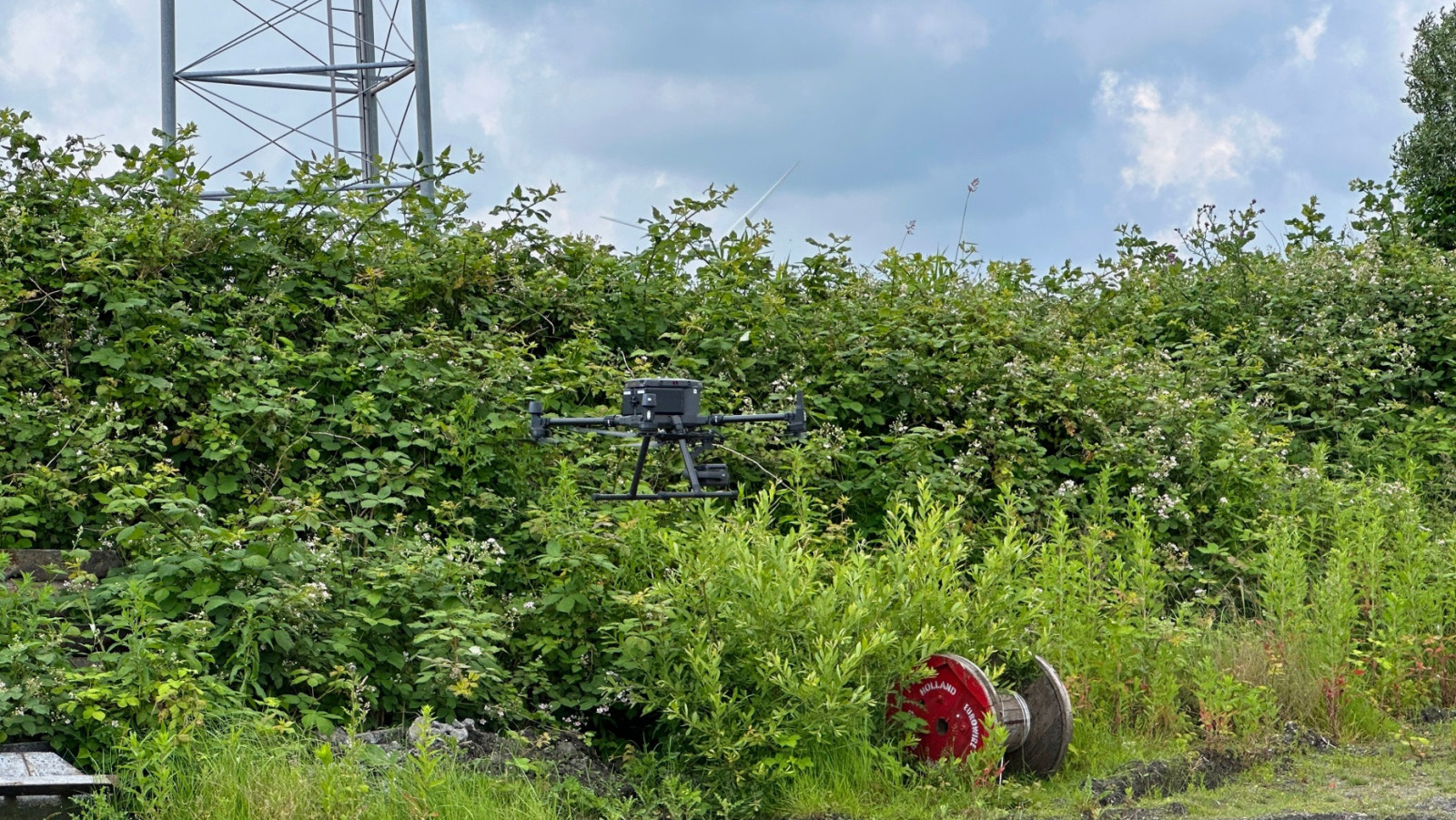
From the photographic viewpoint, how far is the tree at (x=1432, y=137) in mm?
16828

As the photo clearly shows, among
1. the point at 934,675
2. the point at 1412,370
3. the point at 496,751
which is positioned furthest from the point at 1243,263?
the point at 496,751

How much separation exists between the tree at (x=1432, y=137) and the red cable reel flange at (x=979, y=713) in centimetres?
1343

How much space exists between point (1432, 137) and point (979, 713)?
55.9 ft

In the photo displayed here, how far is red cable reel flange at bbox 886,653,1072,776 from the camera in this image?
16.7 ft

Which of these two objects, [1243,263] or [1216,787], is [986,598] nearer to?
[1216,787]

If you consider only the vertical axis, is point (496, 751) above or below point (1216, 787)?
above

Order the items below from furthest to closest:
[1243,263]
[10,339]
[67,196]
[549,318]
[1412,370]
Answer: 1. [1243,263]
2. [1412,370]
3. [549,318]
4. [67,196]
5. [10,339]

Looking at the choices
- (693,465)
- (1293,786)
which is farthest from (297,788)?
(1293,786)

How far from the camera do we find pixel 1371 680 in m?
6.78

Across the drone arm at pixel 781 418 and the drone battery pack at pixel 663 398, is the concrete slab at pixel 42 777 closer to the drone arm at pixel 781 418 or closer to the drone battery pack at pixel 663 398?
the drone battery pack at pixel 663 398

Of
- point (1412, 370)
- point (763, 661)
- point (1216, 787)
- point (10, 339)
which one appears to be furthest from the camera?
point (1412, 370)

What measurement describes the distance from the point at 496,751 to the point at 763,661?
3.76ft

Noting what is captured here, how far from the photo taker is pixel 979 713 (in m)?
5.07

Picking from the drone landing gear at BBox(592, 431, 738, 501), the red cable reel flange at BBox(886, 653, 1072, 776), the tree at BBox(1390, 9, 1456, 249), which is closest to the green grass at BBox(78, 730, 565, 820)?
the drone landing gear at BBox(592, 431, 738, 501)
